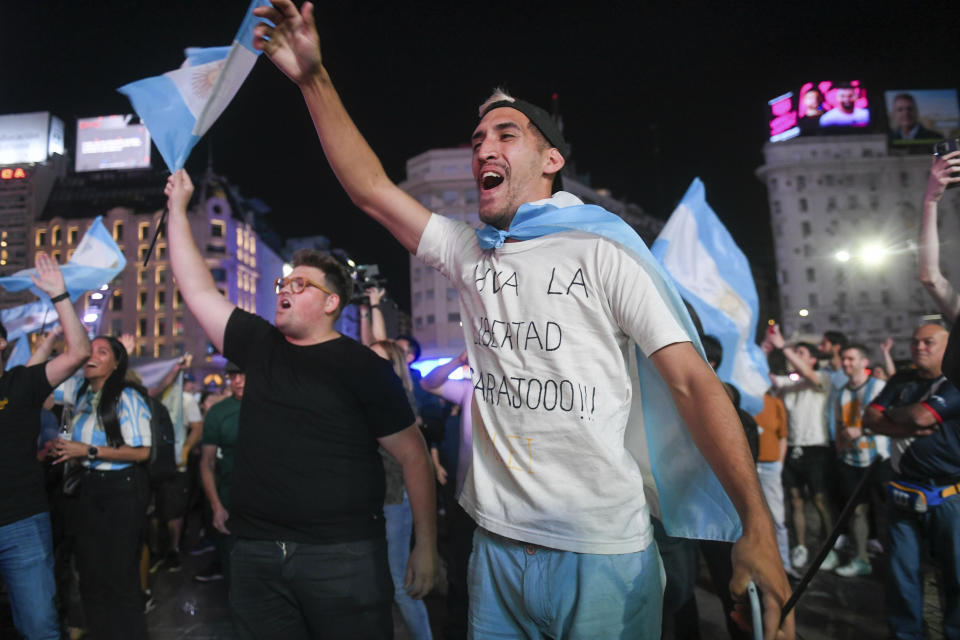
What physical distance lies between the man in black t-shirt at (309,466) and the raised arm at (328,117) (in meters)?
1.09

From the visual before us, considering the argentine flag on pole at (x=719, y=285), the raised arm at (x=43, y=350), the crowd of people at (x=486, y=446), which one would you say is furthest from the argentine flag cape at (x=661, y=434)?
the raised arm at (x=43, y=350)

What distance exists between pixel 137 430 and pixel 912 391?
20.4 feet

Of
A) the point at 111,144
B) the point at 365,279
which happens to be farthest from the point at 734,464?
the point at 111,144

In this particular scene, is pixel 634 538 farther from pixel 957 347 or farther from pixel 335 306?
pixel 335 306

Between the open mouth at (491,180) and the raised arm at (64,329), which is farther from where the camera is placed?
the raised arm at (64,329)

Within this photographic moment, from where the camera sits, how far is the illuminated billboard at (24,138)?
90.7 ft

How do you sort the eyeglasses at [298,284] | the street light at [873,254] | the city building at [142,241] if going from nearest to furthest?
the eyeglasses at [298,284], the city building at [142,241], the street light at [873,254]

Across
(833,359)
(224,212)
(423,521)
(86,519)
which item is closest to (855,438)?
(833,359)

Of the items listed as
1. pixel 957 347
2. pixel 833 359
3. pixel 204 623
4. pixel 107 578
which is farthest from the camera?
pixel 833 359

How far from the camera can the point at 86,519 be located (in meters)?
4.40

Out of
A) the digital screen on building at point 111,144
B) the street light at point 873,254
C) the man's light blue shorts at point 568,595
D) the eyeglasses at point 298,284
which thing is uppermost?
the digital screen on building at point 111,144

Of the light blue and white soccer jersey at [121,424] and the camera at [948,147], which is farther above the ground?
the camera at [948,147]

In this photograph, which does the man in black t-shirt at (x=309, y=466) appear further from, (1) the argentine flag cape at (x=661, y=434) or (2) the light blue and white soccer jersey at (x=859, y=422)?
(2) the light blue and white soccer jersey at (x=859, y=422)

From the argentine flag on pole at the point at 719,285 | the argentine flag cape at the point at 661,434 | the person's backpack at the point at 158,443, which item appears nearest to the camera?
the argentine flag cape at the point at 661,434
